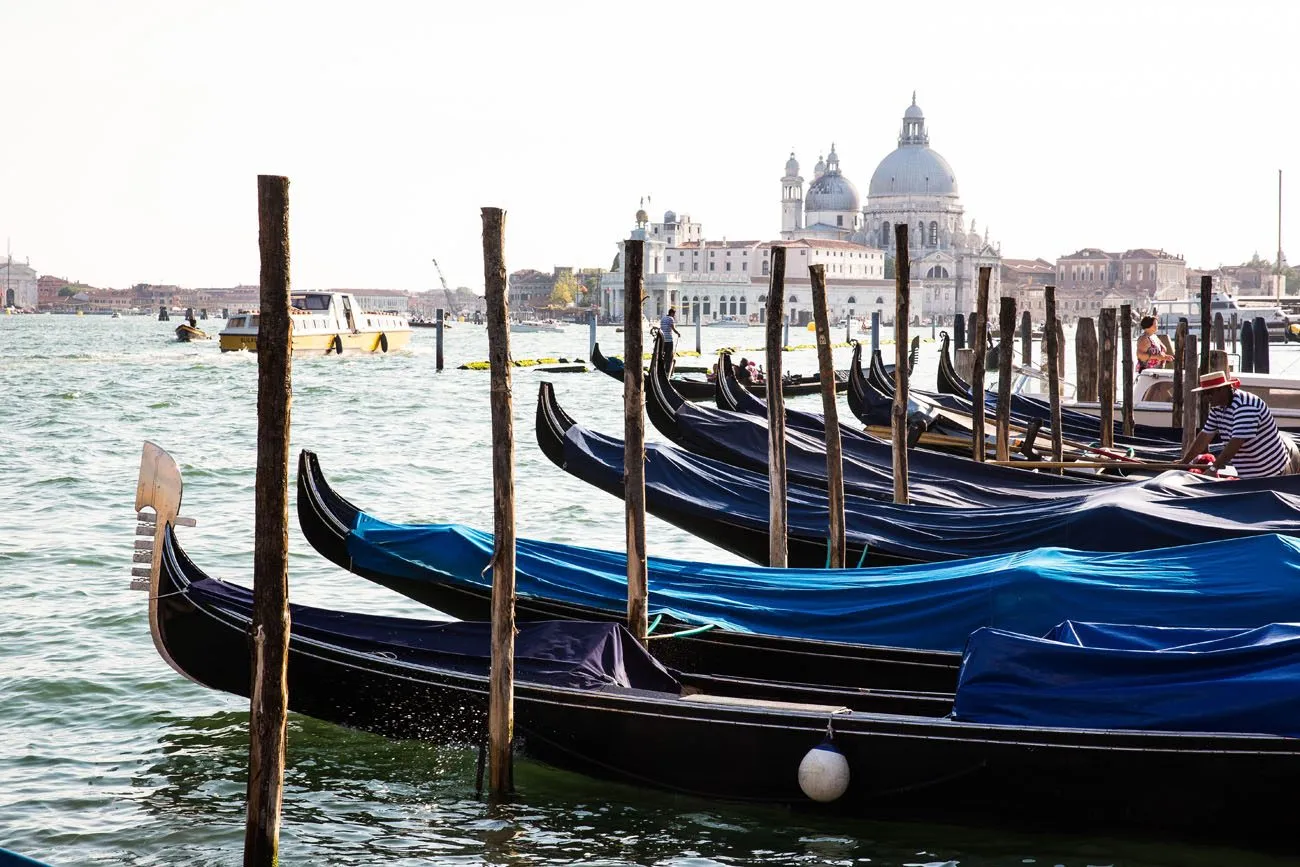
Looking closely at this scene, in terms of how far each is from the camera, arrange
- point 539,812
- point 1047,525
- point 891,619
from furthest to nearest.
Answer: point 1047,525
point 891,619
point 539,812

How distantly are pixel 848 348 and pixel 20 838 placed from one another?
123ft

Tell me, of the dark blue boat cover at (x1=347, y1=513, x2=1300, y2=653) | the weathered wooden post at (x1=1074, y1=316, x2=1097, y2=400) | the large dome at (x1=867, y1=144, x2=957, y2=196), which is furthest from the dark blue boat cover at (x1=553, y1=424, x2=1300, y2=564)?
the large dome at (x1=867, y1=144, x2=957, y2=196)

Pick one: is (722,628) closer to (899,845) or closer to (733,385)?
(899,845)

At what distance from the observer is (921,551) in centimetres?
511

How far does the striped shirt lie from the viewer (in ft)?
19.7

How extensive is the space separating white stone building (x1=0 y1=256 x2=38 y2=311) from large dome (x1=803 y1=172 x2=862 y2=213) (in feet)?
189

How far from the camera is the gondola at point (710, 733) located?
310 cm

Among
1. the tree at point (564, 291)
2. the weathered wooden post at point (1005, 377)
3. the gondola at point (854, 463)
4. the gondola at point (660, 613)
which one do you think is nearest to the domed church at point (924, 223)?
the tree at point (564, 291)

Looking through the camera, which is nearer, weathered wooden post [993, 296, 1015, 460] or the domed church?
weathered wooden post [993, 296, 1015, 460]

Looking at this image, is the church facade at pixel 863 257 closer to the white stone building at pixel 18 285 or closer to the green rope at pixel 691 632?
the white stone building at pixel 18 285

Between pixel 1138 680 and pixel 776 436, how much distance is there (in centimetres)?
205

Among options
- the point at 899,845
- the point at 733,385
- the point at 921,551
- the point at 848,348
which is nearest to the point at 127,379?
the point at 733,385

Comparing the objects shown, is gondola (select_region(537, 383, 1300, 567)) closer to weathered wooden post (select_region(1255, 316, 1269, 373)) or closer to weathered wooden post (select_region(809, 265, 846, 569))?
weathered wooden post (select_region(809, 265, 846, 569))

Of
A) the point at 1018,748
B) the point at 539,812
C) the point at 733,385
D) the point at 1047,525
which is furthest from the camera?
the point at 733,385
